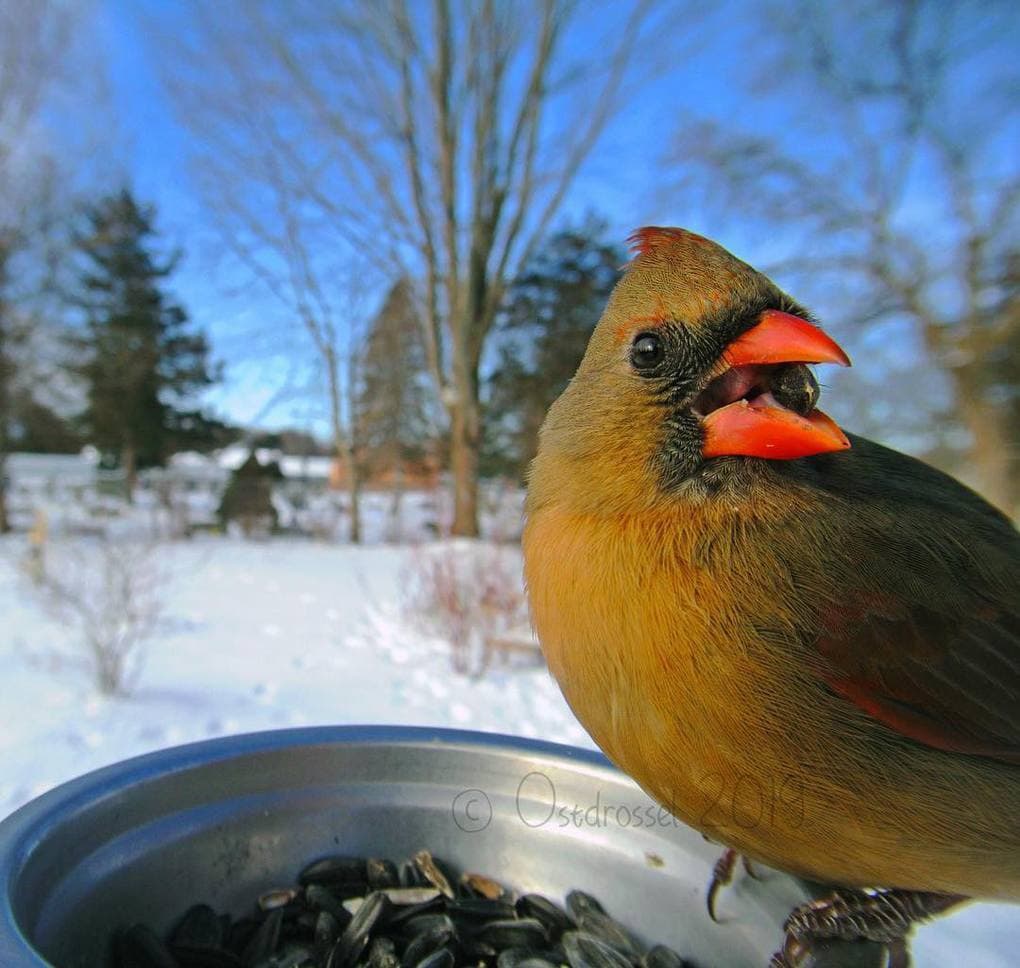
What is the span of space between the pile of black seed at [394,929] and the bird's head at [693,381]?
0.64 m

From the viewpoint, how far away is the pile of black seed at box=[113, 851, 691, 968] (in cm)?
101

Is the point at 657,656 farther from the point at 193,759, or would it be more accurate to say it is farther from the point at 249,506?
the point at 249,506

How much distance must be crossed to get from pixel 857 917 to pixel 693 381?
677 mm

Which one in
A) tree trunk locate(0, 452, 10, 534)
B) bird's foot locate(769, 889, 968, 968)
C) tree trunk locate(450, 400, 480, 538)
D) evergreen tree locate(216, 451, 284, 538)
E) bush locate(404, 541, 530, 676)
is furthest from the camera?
evergreen tree locate(216, 451, 284, 538)

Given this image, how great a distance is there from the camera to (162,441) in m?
21.3

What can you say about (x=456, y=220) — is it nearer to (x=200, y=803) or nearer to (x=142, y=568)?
(x=142, y=568)

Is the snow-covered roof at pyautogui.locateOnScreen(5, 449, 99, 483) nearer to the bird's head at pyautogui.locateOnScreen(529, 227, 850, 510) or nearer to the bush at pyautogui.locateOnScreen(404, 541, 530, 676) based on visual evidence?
the bush at pyautogui.locateOnScreen(404, 541, 530, 676)

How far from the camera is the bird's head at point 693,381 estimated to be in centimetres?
82

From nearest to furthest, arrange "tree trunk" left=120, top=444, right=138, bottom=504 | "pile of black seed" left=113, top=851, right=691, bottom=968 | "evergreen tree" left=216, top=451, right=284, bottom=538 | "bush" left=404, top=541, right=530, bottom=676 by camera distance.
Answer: "pile of black seed" left=113, top=851, right=691, bottom=968 → "bush" left=404, top=541, right=530, bottom=676 → "evergreen tree" left=216, top=451, right=284, bottom=538 → "tree trunk" left=120, top=444, right=138, bottom=504

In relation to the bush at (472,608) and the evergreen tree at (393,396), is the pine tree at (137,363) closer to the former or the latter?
the evergreen tree at (393,396)

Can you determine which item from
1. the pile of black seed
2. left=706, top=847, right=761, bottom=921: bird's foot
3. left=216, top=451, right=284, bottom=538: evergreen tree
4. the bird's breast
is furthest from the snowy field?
left=216, top=451, right=284, bottom=538: evergreen tree

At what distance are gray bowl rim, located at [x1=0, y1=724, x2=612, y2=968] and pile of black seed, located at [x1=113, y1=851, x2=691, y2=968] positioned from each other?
0.60 feet

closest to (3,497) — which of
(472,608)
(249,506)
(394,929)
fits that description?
(249,506)

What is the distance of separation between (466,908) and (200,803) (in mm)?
425
